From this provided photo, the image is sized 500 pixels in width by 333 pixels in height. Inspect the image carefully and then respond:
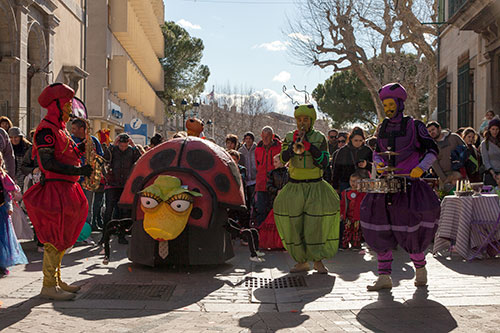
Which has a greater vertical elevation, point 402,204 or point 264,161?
point 264,161

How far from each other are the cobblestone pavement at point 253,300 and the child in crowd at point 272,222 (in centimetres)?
129

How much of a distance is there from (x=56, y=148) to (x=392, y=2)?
77.6 ft

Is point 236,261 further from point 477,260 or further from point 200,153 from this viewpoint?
point 477,260

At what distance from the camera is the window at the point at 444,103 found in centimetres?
2164

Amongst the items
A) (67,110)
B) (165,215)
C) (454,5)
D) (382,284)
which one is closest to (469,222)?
(382,284)

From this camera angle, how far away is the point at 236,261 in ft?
27.9

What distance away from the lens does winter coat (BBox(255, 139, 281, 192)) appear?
10.5m

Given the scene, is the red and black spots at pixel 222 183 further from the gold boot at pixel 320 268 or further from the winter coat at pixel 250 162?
the winter coat at pixel 250 162

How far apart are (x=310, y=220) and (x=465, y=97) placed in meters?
13.0

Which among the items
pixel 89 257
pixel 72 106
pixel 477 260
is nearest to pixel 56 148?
pixel 72 106

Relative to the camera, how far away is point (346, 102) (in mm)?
56719

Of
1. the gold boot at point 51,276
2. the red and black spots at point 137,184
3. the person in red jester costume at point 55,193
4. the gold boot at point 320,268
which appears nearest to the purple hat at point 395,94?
the gold boot at point 320,268

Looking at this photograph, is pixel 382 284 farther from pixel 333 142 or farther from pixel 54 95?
pixel 333 142

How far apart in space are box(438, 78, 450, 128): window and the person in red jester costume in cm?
1773
